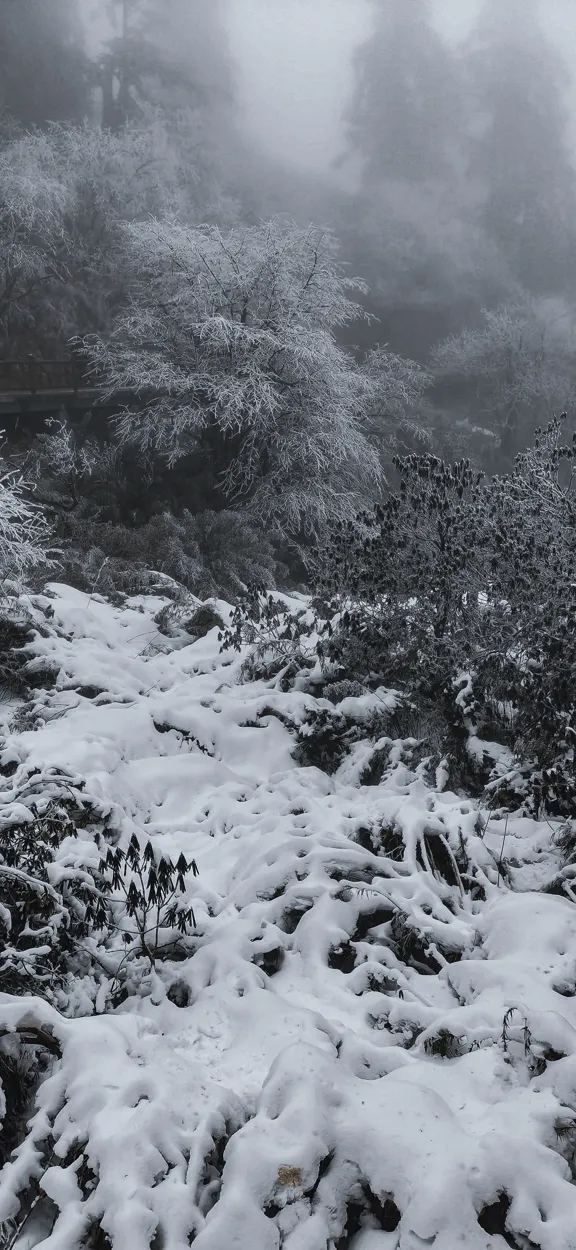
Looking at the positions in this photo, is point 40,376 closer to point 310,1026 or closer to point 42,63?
point 310,1026

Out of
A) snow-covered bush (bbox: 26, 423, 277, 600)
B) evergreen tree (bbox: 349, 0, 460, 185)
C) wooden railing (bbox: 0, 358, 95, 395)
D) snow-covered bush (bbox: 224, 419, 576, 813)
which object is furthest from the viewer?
evergreen tree (bbox: 349, 0, 460, 185)

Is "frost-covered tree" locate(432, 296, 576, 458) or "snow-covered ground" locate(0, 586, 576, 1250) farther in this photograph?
"frost-covered tree" locate(432, 296, 576, 458)

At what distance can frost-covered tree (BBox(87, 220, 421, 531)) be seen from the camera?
495 inches

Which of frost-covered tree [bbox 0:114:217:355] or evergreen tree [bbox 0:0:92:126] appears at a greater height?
evergreen tree [bbox 0:0:92:126]

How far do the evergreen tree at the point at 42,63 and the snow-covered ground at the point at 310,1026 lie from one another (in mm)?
28103

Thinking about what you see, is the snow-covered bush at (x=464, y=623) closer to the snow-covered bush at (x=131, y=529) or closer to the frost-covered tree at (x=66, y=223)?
the snow-covered bush at (x=131, y=529)

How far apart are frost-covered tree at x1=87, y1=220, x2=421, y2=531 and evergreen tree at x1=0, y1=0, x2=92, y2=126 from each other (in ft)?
52.1

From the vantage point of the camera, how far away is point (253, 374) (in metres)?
12.3

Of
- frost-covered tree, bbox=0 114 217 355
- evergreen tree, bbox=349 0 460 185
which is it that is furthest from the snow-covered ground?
evergreen tree, bbox=349 0 460 185

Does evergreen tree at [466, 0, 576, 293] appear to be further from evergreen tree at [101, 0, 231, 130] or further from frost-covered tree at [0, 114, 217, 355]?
frost-covered tree at [0, 114, 217, 355]

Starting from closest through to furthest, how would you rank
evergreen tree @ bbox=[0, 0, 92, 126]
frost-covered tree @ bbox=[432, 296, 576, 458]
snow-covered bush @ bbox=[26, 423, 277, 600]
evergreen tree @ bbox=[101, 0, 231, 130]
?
snow-covered bush @ bbox=[26, 423, 277, 600]
evergreen tree @ bbox=[0, 0, 92, 126]
frost-covered tree @ bbox=[432, 296, 576, 458]
evergreen tree @ bbox=[101, 0, 231, 130]

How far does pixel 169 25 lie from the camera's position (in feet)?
100

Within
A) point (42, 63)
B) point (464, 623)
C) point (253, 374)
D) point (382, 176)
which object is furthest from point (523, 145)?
point (464, 623)

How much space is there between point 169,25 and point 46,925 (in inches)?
1569
